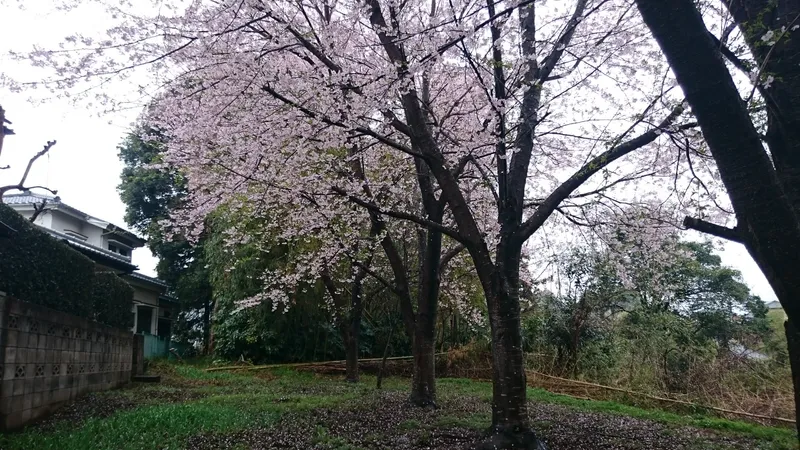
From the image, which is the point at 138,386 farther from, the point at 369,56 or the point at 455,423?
the point at 369,56

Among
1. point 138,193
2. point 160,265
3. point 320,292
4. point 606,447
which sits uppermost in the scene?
point 138,193

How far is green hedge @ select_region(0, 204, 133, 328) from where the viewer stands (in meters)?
5.84

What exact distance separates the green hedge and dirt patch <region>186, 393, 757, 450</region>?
2.73 meters

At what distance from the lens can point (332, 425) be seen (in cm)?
604

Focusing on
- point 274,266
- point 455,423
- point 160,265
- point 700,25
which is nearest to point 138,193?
point 160,265

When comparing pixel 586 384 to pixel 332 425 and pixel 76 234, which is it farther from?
pixel 76 234

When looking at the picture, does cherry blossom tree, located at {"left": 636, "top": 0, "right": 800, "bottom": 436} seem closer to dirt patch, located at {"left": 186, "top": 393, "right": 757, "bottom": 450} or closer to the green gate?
dirt patch, located at {"left": 186, "top": 393, "right": 757, "bottom": 450}

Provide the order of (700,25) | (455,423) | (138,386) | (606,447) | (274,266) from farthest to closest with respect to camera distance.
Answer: (274,266) < (138,386) < (455,423) < (606,447) < (700,25)

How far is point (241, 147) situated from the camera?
716 cm

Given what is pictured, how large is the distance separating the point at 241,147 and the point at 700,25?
18.7ft

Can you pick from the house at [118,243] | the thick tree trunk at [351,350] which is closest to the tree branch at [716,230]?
the thick tree trunk at [351,350]

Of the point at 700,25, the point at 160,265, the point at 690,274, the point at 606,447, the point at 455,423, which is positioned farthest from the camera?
the point at 160,265

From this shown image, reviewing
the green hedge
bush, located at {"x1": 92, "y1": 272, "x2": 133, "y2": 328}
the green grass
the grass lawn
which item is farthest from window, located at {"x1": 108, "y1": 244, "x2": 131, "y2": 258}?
the green grass

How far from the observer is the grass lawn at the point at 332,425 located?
5.16 m
